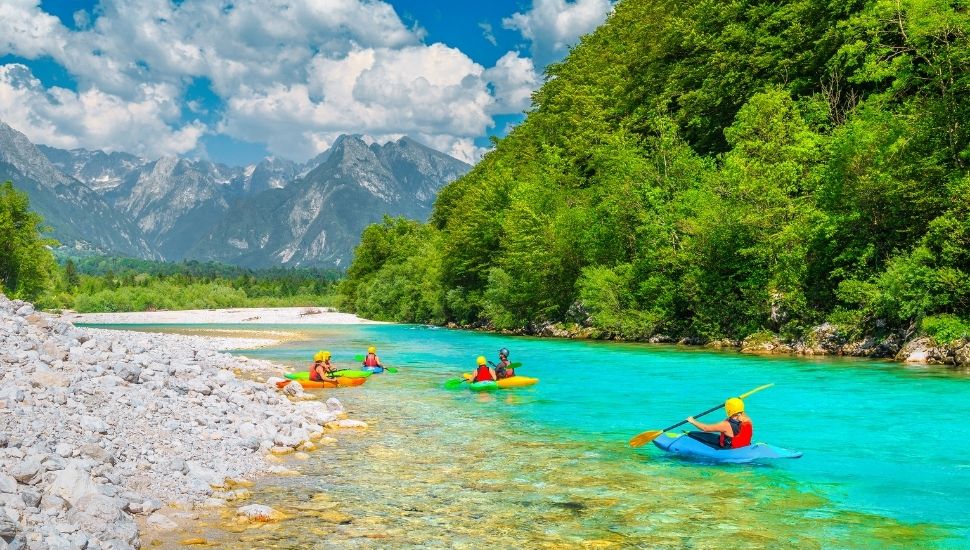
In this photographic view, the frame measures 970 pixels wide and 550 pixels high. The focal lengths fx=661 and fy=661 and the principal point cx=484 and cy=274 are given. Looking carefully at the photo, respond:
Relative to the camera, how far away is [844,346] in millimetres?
33281

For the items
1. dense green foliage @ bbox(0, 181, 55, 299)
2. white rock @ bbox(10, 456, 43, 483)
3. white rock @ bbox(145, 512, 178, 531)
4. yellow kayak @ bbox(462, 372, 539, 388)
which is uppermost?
dense green foliage @ bbox(0, 181, 55, 299)

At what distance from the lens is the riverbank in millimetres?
27781

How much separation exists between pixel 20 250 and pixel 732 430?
88.0 meters

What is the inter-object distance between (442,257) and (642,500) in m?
74.7

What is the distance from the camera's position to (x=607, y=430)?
16.9m

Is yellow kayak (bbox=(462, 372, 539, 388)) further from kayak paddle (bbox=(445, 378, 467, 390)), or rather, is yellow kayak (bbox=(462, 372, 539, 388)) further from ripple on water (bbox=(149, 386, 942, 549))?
ripple on water (bbox=(149, 386, 942, 549))

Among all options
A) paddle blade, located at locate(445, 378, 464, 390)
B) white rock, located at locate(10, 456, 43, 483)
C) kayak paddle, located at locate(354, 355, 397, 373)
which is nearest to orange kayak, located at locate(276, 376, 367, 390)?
paddle blade, located at locate(445, 378, 464, 390)

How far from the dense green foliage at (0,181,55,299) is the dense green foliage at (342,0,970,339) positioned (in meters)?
48.4

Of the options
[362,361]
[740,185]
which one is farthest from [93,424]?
[740,185]

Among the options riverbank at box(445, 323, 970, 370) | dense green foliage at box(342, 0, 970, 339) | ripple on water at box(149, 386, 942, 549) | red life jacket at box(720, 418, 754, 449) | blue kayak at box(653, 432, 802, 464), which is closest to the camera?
ripple on water at box(149, 386, 942, 549)

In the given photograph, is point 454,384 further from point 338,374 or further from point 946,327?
point 946,327

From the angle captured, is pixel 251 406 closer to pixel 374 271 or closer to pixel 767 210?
pixel 767 210

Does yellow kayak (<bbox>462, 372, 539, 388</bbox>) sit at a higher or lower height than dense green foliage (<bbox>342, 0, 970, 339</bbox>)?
lower

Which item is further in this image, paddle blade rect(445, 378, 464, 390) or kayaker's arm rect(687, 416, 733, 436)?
paddle blade rect(445, 378, 464, 390)
